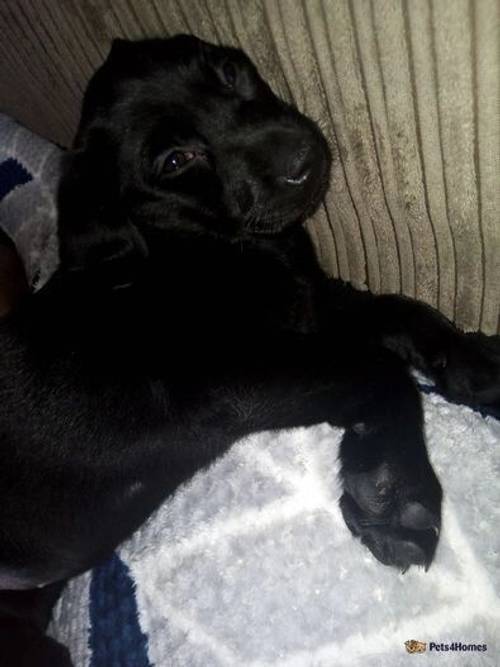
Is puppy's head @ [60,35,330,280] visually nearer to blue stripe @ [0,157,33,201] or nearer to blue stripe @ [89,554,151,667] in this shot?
blue stripe @ [89,554,151,667]

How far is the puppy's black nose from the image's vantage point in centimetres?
141

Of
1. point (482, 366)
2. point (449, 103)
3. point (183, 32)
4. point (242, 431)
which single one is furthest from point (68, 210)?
point (482, 366)

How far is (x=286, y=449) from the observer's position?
1570mm

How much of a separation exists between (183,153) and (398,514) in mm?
914

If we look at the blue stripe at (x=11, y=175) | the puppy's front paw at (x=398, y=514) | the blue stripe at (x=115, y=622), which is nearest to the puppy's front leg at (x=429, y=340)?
the puppy's front paw at (x=398, y=514)

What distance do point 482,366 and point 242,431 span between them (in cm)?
56

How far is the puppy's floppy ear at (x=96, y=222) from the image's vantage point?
1561 mm

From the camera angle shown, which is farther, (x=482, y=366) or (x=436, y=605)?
(x=482, y=366)

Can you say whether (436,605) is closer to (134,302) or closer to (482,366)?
(482,366)

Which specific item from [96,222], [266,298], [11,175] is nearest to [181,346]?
[266,298]

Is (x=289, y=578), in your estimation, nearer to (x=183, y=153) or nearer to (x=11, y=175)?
(x=183, y=153)

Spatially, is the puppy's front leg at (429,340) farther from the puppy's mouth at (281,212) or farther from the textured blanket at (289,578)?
the puppy's mouth at (281,212)

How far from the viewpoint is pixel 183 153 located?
151cm

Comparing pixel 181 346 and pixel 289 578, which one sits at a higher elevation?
pixel 181 346
